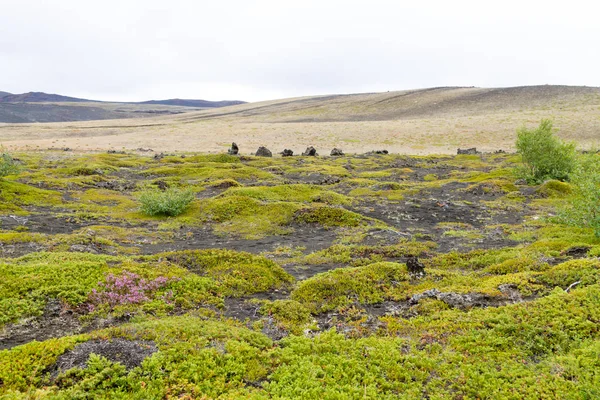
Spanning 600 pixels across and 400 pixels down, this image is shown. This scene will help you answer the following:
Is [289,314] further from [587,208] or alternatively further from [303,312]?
[587,208]

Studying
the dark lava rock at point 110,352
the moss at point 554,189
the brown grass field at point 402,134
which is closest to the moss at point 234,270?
the dark lava rock at point 110,352

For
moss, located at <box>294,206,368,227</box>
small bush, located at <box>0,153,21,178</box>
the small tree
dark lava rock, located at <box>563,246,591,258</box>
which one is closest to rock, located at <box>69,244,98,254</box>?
moss, located at <box>294,206,368,227</box>

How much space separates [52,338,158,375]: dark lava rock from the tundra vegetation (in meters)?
0.04

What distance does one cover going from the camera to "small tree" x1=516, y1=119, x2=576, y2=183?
128ft

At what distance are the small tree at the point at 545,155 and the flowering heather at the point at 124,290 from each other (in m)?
39.1

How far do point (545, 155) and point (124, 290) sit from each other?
41.4m

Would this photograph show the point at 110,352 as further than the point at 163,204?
No

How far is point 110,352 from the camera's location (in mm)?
7852

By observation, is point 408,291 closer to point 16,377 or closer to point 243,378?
point 243,378

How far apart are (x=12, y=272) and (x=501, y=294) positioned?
13.9 metres

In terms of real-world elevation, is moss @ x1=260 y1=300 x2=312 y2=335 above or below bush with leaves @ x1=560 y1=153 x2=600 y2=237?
below

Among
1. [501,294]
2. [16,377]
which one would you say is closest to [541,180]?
[501,294]

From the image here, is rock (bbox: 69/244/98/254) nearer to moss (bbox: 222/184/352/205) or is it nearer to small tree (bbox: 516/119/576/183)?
moss (bbox: 222/184/352/205)

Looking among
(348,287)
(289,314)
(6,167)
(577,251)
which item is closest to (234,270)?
(289,314)
